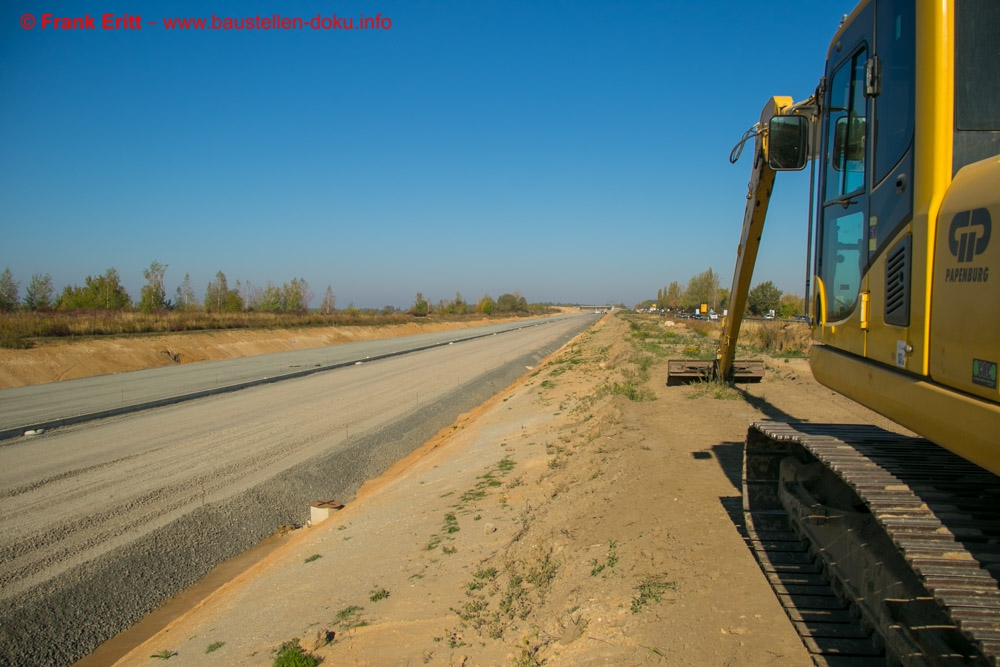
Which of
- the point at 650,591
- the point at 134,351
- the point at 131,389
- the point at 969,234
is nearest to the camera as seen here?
the point at 969,234

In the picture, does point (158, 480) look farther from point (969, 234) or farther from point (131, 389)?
point (131, 389)

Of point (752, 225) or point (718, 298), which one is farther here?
point (718, 298)

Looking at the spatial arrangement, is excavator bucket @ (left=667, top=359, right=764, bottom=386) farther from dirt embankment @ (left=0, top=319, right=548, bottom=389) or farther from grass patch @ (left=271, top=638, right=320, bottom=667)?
dirt embankment @ (left=0, top=319, right=548, bottom=389)

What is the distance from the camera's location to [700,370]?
13.1 meters

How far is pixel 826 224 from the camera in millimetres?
4344

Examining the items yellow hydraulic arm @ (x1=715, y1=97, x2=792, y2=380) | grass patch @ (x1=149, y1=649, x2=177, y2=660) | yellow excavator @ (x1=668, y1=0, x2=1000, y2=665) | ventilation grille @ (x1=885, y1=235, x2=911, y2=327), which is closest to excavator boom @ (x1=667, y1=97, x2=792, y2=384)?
yellow hydraulic arm @ (x1=715, y1=97, x2=792, y2=380)

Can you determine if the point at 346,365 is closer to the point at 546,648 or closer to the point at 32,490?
the point at 32,490

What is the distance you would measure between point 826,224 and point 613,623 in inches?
125

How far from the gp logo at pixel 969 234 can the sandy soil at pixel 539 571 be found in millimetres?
2512

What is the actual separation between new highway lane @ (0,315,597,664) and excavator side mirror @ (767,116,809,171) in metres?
7.97

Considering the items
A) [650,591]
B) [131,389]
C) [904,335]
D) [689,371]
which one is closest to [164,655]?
[650,591]

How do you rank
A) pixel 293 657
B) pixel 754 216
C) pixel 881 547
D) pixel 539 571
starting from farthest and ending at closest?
pixel 754 216, pixel 539 571, pixel 293 657, pixel 881 547

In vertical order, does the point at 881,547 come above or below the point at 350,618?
above

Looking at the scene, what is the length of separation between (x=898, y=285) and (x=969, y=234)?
2.17ft
